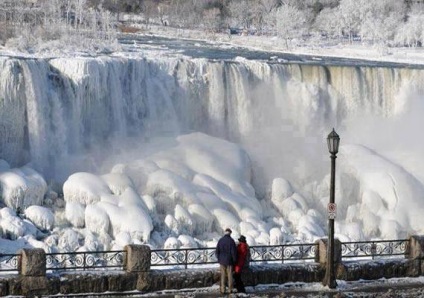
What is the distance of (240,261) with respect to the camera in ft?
58.6

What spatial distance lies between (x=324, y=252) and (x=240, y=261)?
79.8 inches

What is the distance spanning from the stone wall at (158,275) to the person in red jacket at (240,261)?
16.9 inches

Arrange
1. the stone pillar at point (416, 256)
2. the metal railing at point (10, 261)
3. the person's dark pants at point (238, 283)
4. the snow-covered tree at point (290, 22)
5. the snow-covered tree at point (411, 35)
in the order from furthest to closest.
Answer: the snow-covered tree at point (290, 22) → the snow-covered tree at point (411, 35) → the stone pillar at point (416, 256) → the person's dark pants at point (238, 283) → the metal railing at point (10, 261)

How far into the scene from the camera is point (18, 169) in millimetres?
31453

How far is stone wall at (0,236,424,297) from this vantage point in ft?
56.5

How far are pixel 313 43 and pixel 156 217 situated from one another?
5649 cm

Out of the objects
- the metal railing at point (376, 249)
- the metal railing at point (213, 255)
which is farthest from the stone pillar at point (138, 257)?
the metal railing at point (376, 249)

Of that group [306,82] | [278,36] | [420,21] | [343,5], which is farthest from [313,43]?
[306,82]

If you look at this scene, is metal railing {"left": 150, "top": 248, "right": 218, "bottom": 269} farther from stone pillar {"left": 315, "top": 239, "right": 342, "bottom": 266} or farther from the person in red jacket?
stone pillar {"left": 315, "top": 239, "right": 342, "bottom": 266}

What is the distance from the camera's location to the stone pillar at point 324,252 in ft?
62.2

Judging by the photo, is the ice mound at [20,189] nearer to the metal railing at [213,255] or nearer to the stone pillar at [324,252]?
the metal railing at [213,255]

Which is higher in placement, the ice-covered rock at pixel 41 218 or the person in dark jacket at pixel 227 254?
the person in dark jacket at pixel 227 254

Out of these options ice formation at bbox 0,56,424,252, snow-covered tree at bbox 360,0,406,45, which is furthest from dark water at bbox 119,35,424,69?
snow-covered tree at bbox 360,0,406,45

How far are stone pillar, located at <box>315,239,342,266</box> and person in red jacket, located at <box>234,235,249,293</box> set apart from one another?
1.80 meters
